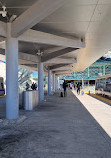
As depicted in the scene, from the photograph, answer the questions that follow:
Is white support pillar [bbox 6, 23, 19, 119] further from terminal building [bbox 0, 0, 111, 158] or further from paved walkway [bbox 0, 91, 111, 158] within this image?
paved walkway [bbox 0, 91, 111, 158]

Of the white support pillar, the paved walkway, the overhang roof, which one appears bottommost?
the paved walkway

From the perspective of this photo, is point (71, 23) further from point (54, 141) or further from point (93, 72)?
point (93, 72)

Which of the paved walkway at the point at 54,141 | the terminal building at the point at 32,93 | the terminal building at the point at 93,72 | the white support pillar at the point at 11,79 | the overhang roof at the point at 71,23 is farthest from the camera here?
the terminal building at the point at 93,72

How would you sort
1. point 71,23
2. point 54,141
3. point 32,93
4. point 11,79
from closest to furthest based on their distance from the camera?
point 54,141 < point 11,79 < point 71,23 < point 32,93

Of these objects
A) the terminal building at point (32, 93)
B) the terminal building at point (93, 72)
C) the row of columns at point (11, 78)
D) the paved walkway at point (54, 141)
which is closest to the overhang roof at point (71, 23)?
the terminal building at point (32, 93)

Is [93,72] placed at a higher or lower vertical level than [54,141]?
higher

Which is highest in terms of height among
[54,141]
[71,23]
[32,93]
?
[71,23]

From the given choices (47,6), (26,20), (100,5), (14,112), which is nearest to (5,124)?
(14,112)

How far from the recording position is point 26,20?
6.64 meters

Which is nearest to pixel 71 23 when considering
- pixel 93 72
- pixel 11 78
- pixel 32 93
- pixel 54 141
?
pixel 11 78

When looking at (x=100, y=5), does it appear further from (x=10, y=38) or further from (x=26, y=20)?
(x=10, y=38)

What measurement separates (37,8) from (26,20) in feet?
2.57

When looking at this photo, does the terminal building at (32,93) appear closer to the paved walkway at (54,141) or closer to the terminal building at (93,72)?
the paved walkway at (54,141)

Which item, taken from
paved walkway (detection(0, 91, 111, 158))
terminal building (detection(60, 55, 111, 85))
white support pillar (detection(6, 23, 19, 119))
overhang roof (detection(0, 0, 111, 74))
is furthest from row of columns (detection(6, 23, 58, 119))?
terminal building (detection(60, 55, 111, 85))
